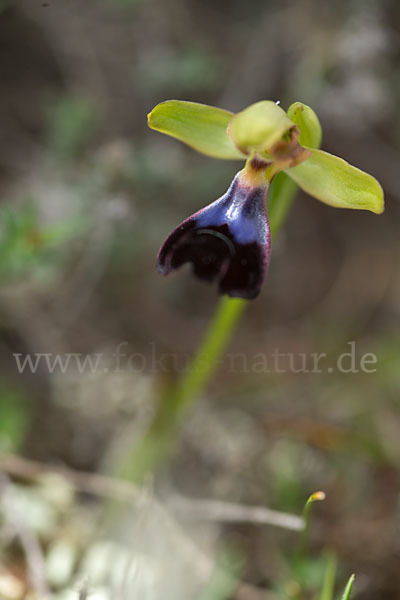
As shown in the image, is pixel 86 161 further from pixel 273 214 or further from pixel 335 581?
pixel 335 581

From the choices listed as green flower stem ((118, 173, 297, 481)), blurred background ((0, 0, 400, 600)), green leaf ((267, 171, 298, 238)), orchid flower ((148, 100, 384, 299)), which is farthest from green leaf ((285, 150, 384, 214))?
blurred background ((0, 0, 400, 600))

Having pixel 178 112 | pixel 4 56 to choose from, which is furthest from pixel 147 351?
pixel 4 56

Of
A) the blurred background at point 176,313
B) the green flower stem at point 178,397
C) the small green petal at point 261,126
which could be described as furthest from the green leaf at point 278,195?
the blurred background at point 176,313

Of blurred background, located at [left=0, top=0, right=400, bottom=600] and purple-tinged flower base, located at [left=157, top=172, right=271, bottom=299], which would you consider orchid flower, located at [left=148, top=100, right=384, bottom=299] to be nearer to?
purple-tinged flower base, located at [left=157, top=172, right=271, bottom=299]

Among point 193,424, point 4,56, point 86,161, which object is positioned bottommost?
point 193,424

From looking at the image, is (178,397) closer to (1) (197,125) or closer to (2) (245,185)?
(2) (245,185)

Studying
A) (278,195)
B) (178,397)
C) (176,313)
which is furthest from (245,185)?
(176,313)
